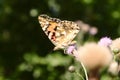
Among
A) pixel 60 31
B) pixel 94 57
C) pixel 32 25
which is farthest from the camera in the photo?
pixel 32 25

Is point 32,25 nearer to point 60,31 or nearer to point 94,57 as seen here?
point 60,31

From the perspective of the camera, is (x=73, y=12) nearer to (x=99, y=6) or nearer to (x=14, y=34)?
(x=99, y=6)

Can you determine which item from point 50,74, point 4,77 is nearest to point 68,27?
point 50,74

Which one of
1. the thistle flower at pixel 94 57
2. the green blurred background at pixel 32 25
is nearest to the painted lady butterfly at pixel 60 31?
the thistle flower at pixel 94 57

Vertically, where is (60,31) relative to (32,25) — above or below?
below

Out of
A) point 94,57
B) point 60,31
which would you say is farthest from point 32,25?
point 94,57
